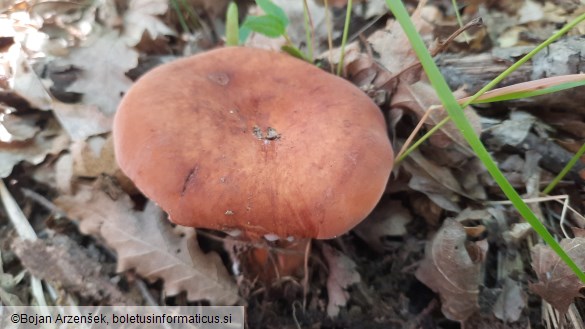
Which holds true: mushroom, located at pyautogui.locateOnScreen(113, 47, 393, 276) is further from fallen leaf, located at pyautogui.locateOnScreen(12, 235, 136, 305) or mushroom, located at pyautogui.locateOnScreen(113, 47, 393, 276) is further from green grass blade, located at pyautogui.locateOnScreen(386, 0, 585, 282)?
fallen leaf, located at pyautogui.locateOnScreen(12, 235, 136, 305)

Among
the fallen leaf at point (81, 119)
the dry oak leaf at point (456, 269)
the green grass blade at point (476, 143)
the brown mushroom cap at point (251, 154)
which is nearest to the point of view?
the green grass blade at point (476, 143)

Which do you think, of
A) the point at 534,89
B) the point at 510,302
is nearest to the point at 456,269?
the point at 510,302

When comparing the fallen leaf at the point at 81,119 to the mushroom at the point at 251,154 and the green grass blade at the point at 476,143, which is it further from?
the green grass blade at the point at 476,143

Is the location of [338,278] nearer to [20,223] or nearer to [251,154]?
[251,154]

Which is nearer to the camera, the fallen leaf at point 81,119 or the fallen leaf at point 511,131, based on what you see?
the fallen leaf at point 511,131

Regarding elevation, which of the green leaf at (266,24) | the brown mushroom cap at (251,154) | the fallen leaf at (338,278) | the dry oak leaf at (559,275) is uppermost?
the green leaf at (266,24)

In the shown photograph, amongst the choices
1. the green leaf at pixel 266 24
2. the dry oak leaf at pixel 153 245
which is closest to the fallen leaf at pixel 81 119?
the dry oak leaf at pixel 153 245
